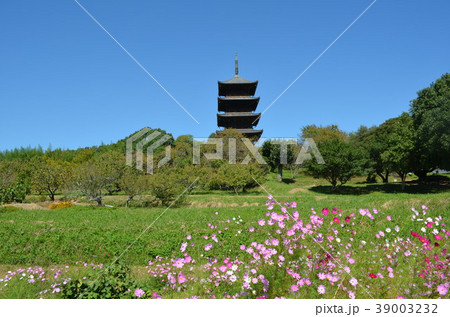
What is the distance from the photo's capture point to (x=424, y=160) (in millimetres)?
29016

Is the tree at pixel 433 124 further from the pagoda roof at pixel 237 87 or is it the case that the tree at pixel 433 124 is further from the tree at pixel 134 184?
the tree at pixel 134 184

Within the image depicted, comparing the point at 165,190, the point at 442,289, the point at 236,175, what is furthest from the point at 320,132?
the point at 442,289

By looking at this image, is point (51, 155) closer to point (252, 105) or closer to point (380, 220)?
point (252, 105)

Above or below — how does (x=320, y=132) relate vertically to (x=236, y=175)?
above

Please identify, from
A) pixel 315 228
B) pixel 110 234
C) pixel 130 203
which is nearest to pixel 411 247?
pixel 315 228

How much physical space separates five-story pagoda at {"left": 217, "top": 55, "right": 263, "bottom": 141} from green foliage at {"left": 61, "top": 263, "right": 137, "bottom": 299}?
38.6 m

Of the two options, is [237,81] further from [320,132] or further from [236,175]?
[236,175]

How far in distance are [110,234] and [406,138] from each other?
1147 inches

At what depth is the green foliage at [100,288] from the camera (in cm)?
378

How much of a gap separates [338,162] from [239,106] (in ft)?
61.2

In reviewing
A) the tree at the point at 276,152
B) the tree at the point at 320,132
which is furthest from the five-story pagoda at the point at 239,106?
the tree at the point at 320,132

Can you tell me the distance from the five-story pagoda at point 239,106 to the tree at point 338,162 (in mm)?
12090

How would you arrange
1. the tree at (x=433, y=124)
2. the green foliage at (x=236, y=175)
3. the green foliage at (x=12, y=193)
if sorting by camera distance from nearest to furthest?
1. the tree at (x=433, y=124)
2. the green foliage at (x=12, y=193)
3. the green foliage at (x=236, y=175)

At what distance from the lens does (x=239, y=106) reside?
4488 cm
